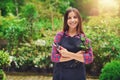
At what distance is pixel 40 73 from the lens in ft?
33.3

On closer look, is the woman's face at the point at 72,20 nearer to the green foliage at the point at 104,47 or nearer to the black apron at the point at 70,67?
the black apron at the point at 70,67

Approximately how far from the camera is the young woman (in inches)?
173

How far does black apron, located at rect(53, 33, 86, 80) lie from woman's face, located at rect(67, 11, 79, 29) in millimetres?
150

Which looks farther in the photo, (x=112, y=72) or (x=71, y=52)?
(x=112, y=72)

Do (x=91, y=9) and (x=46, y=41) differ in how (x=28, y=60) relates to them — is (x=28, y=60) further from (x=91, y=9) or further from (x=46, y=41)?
(x=91, y=9)

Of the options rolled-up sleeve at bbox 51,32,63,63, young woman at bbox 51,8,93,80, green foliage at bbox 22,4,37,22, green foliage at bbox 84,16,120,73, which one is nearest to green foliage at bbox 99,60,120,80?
young woman at bbox 51,8,93,80

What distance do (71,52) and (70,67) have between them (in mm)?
186

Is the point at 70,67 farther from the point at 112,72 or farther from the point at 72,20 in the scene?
the point at 112,72

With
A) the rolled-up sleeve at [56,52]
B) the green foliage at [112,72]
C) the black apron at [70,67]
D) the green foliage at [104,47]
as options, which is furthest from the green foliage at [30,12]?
the black apron at [70,67]

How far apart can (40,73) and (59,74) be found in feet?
19.0

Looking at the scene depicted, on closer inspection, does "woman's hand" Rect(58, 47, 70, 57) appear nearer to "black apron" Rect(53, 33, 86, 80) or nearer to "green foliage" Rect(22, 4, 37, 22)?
"black apron" Rect(53, 33, 86, 80)

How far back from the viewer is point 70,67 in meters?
4.39

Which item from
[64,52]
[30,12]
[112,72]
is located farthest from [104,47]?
[64,52]

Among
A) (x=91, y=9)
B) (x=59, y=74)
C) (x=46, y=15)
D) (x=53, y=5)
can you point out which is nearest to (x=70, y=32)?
(x=59, y=74)
